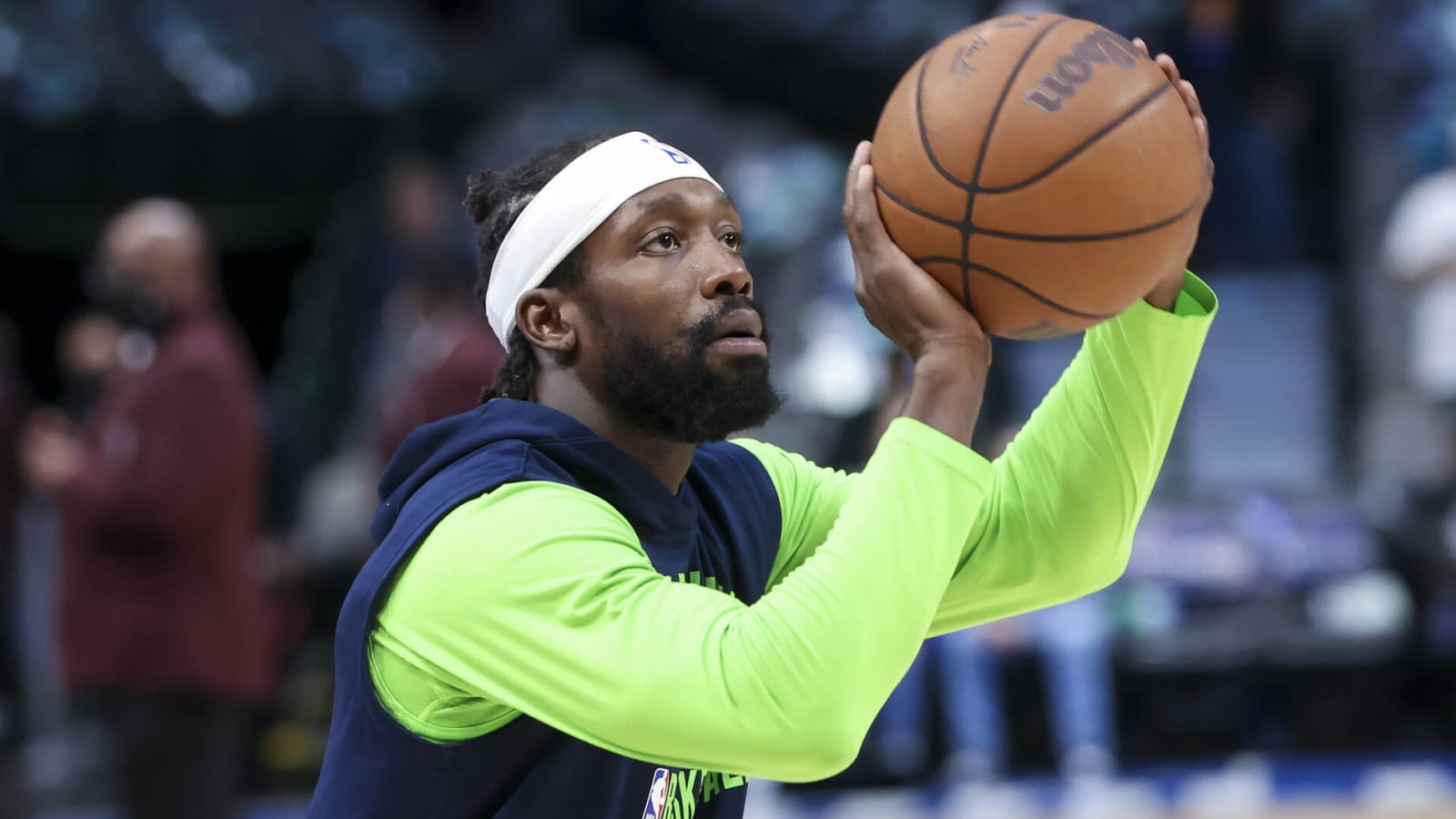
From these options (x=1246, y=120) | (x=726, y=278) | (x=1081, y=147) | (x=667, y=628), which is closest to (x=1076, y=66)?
(x=1081, y=147)

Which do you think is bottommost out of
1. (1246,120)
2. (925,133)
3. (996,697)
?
(996,697)

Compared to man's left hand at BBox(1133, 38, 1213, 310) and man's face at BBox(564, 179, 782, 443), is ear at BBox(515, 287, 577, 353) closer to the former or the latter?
man's face at BBox(564, 179, 782, 443)

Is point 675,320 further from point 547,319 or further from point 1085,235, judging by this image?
point 1085,235

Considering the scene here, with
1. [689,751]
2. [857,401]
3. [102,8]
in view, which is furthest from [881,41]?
[689,751]

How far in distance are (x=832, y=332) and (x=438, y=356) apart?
3.60 m

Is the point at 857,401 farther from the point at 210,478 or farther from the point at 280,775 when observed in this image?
the point at 210,478

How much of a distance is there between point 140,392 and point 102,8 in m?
7.04

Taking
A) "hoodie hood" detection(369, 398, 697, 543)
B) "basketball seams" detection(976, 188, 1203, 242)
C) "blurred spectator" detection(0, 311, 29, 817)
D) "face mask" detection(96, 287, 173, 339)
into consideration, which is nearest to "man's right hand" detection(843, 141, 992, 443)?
"basketball seams" detection(976, 188, 1203, 242)

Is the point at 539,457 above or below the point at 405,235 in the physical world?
above

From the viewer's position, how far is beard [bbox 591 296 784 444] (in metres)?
2.48

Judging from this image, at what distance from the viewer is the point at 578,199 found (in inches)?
102

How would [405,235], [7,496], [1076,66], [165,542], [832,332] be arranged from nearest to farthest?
1. [1076,66]
2. [165,542]
3. [7,496]
4. [405,235]
5. [832,332]

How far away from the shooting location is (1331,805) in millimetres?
6855

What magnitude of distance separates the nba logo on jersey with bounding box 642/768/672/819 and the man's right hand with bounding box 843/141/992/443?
626 mm
